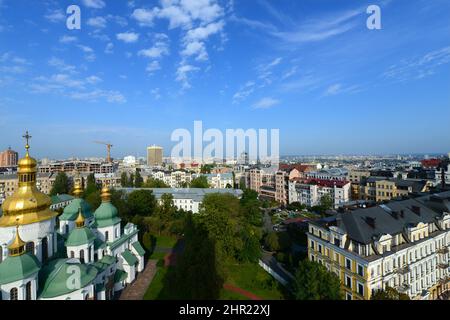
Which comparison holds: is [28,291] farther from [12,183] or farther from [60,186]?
[12,183]

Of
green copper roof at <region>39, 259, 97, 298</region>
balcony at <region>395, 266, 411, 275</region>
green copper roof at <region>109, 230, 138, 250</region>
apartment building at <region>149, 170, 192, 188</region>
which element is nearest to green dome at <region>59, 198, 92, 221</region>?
green copper roof at <region>109, 230, 138, 250</region>

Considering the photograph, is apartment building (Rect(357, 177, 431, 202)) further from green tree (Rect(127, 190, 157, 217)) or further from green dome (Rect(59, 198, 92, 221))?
green dome (Rect(59, 198, 92, 221))

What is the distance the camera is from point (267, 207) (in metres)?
30.1

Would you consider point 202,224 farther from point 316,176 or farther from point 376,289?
point 316,176

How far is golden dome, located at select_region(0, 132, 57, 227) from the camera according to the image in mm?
8117

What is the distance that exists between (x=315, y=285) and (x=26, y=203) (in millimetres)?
9499

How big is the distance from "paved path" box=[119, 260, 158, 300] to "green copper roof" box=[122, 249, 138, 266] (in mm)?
936

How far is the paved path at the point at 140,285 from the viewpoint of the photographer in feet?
35.5

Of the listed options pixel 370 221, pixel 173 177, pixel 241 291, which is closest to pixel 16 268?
pixel 241 291

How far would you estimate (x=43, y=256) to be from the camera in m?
8.91

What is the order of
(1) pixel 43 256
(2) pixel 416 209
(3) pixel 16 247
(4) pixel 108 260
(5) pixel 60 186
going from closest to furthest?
(3) pixel 16 247
(1) pixel 43 256
(4) pixel 108 260
(2) pixel 416 209
(5) pixel 60 186

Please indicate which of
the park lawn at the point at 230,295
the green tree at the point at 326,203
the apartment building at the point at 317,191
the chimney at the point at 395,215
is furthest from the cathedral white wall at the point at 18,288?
the apartment building at the point at 317,191

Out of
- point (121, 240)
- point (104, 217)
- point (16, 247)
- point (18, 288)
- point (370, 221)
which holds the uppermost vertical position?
point (16, 247)
